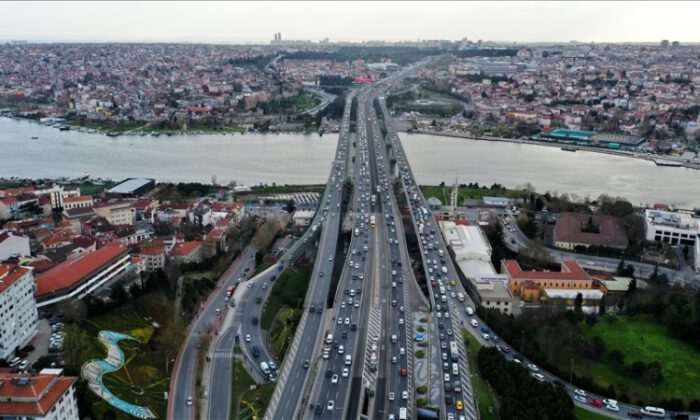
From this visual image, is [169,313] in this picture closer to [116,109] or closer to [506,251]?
[506,251]

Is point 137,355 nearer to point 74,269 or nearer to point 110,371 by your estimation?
point 110,371

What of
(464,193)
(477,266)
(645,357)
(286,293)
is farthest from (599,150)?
(286,293)

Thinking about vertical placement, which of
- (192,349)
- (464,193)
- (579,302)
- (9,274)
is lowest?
(192,349)

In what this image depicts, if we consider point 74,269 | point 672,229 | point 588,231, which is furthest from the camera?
point 588,231

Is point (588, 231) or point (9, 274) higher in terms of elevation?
point (9, 274)

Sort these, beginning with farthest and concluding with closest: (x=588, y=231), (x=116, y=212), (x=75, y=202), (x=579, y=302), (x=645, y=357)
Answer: (x=75, y=202) < (x=116, y=212) < (x=588, y=231) < (x=579, y=302) < (x=645, y=357)

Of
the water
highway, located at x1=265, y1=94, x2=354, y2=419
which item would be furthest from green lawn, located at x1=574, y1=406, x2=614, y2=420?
the water

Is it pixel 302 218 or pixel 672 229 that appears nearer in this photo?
pixel 672 229
